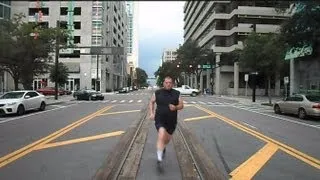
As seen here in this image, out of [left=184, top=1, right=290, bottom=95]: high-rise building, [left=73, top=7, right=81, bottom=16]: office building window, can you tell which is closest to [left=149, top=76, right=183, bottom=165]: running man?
[left=184, top=1, right=290, bottom=95]: high-rise building

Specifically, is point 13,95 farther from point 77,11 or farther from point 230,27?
point 77,11

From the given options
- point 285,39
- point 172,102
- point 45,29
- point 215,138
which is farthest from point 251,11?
point 172,102

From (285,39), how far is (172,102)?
20562mm

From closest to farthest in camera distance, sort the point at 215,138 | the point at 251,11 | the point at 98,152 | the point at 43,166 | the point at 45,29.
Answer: the point at 43,166 < the point at 98,152 < the point at 215,138 < the point at 45,29 < the point at 251,11

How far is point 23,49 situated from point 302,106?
22314mm

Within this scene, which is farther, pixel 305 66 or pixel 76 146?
pixel 305 66

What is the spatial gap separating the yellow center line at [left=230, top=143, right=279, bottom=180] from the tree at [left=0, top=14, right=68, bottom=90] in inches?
1114

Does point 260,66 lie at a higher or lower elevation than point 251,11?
lower

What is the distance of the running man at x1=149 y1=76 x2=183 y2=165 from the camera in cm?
1057

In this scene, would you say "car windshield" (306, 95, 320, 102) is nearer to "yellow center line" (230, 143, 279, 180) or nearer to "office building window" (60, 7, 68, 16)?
"yellow center line" (230, 143, 279, 180)

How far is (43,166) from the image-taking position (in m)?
10.5

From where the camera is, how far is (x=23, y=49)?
131 ft

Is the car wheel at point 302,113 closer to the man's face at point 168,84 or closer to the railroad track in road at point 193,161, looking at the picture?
the railroad track in road at point 193,161

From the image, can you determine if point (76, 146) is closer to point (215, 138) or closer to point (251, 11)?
point (215, 138)
